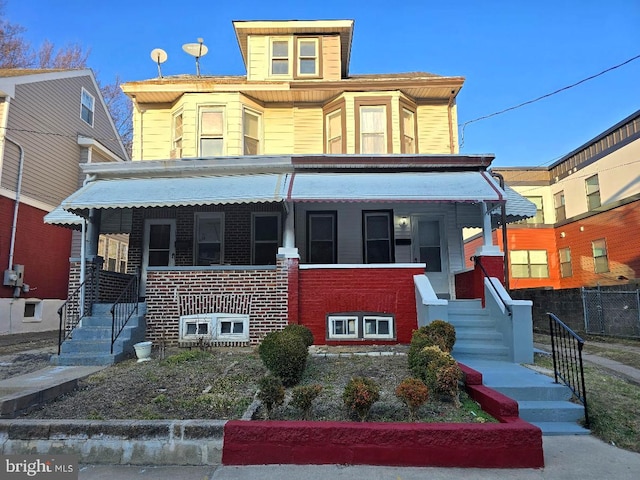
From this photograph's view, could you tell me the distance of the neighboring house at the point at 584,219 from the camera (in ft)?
61.3

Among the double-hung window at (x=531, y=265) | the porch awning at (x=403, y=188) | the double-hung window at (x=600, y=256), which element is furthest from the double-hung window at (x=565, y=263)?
the porch awning at (x=403, y=188)

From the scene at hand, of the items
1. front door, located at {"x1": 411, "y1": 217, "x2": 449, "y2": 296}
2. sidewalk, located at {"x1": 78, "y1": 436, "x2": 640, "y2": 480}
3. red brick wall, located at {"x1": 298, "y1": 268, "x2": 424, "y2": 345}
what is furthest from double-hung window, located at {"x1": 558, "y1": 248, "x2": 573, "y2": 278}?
sidewalk, located at {"x1": 78, "y1": 436, "x2": 640, "y2": 480}

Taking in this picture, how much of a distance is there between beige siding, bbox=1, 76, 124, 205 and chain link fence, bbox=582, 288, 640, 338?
19.5 m

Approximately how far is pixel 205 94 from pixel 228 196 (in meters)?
5.29

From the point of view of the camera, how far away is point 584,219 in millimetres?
22109

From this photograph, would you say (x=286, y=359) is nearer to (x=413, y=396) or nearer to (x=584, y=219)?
(x=413, y=396)

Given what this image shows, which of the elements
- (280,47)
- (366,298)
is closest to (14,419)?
(366,298)

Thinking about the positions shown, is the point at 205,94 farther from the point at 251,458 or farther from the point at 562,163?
the point at 562,163

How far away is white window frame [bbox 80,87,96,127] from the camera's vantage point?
759 inches

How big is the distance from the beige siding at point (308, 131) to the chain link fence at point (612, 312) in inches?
382

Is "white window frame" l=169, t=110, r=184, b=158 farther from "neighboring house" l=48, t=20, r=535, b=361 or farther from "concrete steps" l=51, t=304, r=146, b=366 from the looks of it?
"concrete steps" l=51, t=304, r=146, b=366

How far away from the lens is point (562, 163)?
24.5 meters

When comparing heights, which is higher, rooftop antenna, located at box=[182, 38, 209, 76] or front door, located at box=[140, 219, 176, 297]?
rooftop antenna, located at box=[182, 38, 209, 76]

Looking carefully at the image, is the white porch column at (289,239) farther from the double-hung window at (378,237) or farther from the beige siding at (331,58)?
the beige siding at (331,58)
